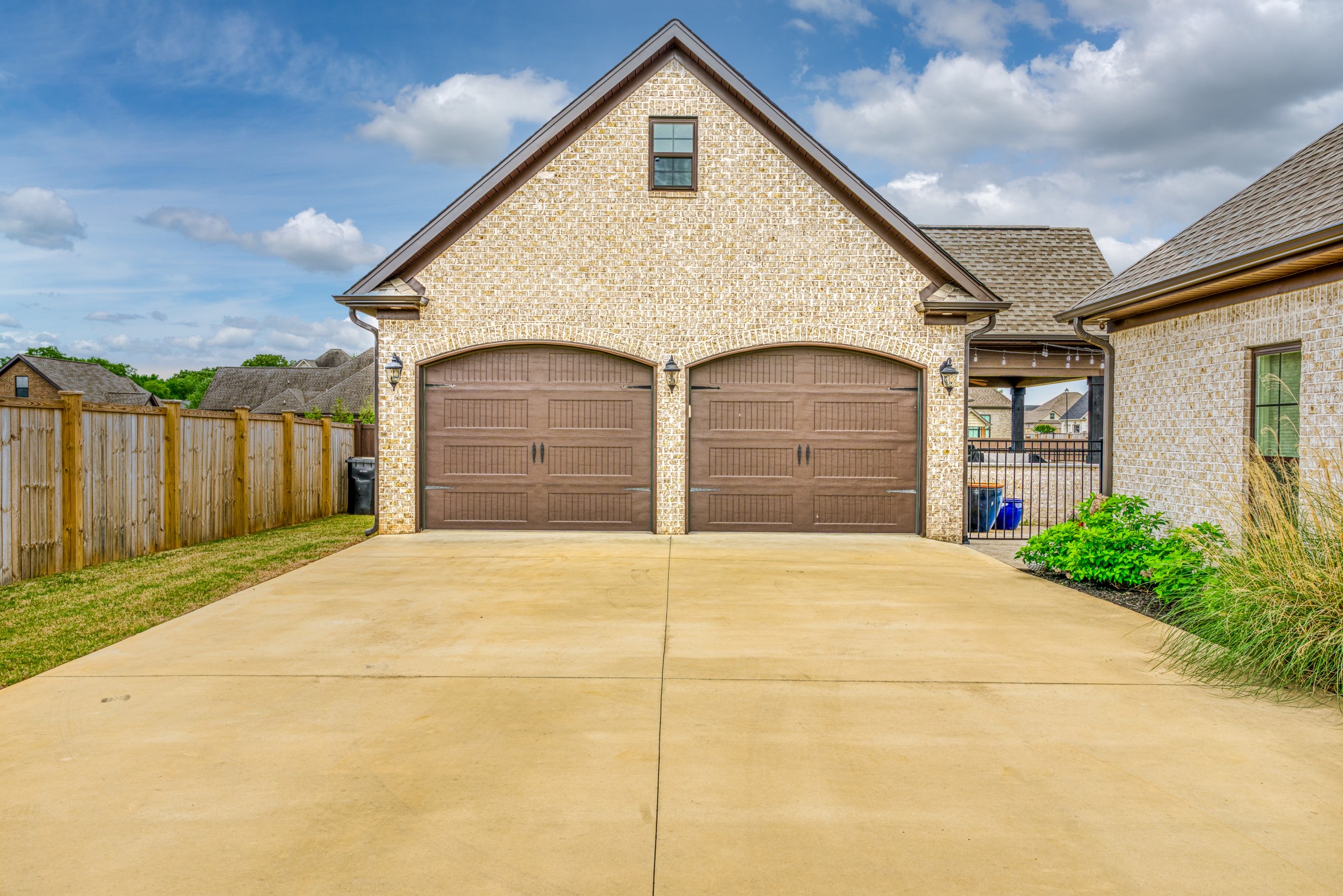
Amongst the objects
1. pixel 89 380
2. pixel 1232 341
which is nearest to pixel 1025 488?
pixel 1232 341

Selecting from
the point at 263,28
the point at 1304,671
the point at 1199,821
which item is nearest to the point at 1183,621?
the point at 1304,671

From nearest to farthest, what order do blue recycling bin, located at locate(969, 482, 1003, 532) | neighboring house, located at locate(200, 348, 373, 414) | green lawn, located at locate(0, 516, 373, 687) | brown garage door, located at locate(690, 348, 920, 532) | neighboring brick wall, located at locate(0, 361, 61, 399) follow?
1. green lawn, located at locate(0, 516, 373, 687)
2. brown garage door, located at locate(690, 348, 920, 532)
3. blue recycling bin, located at locate(969, 482, 1003, 532)
4. neighboring brick wall, located at locate(0, 361, 61, 399)
5. neighboring house, located at locate(200, 348, 373, 414)

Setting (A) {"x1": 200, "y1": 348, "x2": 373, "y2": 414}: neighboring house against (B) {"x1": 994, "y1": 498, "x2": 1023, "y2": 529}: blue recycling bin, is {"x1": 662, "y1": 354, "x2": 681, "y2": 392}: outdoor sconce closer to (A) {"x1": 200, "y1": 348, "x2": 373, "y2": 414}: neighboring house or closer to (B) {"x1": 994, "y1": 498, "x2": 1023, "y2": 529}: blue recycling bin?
(B) {"x1": 994, "y1": 498, "x2": 1023, "y2": 529}: blue recycling bin

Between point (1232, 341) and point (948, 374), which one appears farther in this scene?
point (948, 374)

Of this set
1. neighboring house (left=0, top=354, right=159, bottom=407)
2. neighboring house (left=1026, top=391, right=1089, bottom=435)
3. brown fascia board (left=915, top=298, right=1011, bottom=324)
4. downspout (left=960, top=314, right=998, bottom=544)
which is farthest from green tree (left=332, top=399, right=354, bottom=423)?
neighboring house (left=1026, top=391, right=1089, bottom=435)

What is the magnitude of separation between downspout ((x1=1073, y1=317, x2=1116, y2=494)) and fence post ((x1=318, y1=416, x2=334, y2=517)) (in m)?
12.3

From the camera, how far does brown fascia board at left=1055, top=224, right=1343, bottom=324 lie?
571cm

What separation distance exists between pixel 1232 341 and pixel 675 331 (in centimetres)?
651

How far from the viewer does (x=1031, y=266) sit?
53.1 ft

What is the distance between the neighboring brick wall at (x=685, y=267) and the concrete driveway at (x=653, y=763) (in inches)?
220

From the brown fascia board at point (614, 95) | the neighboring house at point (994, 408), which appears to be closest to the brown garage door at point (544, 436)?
the brown fascia board at point (614, 95)

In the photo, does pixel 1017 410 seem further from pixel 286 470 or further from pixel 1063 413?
pixel 1063 413

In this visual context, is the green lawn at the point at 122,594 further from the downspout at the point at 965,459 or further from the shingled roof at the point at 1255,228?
the shingled roof at the point at 1255,228

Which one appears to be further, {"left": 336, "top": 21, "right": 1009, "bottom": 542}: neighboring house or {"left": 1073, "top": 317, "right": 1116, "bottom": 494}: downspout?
{"left": 336, "top": 21, "right": 1009, "bottom": 542}: neighboring house
